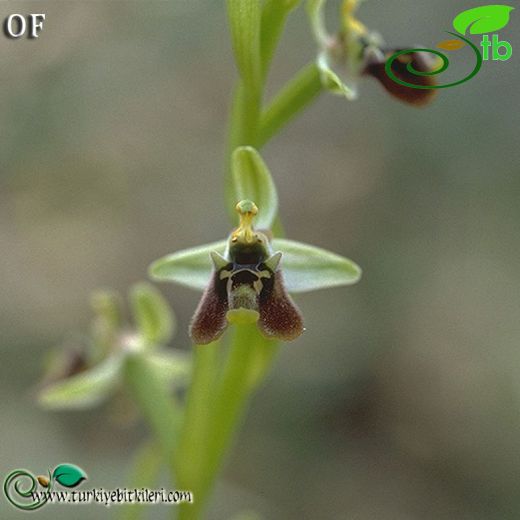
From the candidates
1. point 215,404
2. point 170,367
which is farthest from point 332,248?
point 215,404

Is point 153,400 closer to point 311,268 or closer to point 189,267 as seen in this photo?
point 189,267

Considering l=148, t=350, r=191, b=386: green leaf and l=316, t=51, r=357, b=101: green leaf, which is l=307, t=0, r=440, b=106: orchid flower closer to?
l=316, t=51, r=357, b=101: green leaf

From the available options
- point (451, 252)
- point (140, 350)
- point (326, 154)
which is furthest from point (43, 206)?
point (140, 350)

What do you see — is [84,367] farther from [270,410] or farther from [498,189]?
[498,189]

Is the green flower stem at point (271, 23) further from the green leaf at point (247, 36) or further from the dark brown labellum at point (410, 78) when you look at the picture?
the dark brown labellum at point (410, 78)

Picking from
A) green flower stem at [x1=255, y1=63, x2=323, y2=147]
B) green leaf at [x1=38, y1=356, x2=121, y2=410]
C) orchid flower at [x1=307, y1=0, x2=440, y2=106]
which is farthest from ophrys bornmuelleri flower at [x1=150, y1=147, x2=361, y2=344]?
green leaf at [x1=38, y1=356, x2=121, y2=410]

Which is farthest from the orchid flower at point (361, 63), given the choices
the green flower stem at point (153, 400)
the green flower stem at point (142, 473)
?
the green flower stem at point (142, 473)
